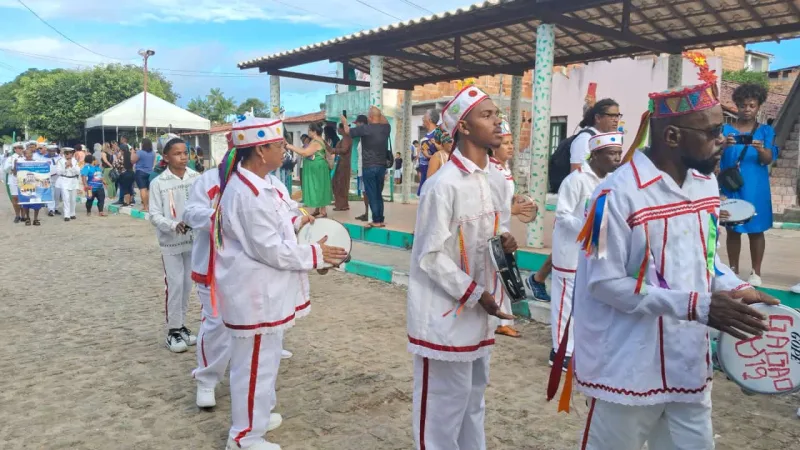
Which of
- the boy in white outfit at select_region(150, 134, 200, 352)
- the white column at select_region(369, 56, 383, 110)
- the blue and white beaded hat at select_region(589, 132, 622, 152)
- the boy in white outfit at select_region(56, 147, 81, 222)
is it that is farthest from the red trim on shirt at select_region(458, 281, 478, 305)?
the boy in white outfit at select_region(56, 147, 81, 222)

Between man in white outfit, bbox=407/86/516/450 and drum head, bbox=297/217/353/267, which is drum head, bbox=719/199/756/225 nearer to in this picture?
man in white outfit, bbox=407/86/516/450

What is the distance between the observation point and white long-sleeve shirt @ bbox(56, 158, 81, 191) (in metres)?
15.3

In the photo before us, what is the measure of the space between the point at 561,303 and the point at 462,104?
7.30 feet

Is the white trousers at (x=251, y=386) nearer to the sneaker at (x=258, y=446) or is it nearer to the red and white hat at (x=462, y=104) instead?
the sneaker at (x=258, y=446)

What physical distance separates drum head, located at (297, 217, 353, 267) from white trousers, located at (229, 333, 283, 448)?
75cm

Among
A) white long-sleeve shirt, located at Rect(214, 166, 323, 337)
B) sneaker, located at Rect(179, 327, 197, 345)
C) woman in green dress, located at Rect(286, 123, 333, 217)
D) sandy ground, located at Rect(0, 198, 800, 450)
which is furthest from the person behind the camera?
woman in green dress, located at Rect(286, 123, 333, 217)

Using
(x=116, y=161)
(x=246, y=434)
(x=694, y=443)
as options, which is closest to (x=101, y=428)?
(x=246, y=434)

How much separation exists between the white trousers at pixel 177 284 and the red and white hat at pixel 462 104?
323cm

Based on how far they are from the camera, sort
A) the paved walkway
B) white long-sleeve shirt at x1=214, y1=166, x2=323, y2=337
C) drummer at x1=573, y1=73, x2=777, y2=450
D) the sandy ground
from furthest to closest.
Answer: the paved walkway
the sandy ground
white long-sleeve shirt at x1=214, y1=166, x2=323, y2=337
drummer at x1=573, y1=73, x2=777, y2=450

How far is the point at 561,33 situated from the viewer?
425 inches

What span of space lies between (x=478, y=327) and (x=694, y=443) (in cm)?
96

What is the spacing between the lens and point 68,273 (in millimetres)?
8883

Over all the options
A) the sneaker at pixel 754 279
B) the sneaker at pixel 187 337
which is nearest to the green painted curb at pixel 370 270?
the sneaker at pixel 187 337

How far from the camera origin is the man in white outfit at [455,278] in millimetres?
2709
